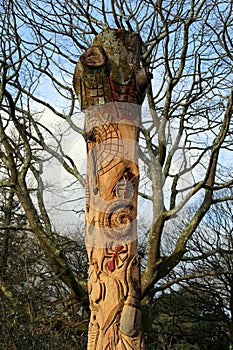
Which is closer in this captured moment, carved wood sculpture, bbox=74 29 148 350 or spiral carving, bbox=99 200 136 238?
carved wood sculpture, bbox=74 29 148 350

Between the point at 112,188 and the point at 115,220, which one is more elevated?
the point at 112,188

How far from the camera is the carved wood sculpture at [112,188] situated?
285 centimetres

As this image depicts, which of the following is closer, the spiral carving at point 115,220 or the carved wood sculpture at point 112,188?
the carved wood sculpture at point 112,188

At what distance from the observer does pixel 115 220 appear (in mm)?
3000

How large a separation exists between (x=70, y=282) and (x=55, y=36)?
367cm

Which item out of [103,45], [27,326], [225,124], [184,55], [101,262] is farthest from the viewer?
[184,55]

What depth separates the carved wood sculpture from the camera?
285cm

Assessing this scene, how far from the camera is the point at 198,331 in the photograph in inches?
389

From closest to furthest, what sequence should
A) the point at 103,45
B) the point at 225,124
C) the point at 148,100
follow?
the point at 103,45, the point at 225,124, the point at 148,100

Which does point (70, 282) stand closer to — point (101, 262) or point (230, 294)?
point (101, 262)

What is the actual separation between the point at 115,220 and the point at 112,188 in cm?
22

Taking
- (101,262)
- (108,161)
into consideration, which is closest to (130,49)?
(108,161)

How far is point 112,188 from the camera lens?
3027 mm

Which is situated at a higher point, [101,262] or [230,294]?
[230,294]
